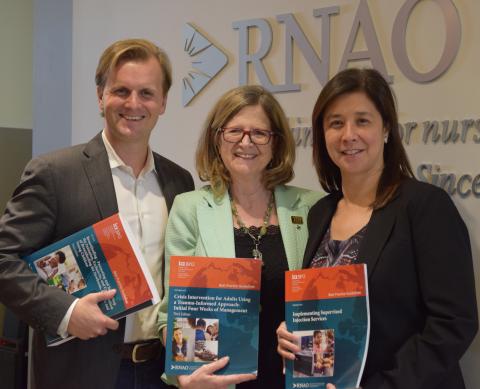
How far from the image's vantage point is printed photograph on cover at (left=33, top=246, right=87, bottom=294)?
209 cm

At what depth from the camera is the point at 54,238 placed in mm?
2252

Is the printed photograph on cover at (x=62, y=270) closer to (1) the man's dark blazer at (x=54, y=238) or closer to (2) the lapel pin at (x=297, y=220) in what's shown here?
(1) the man's dark blazer at (x=54, y=238)

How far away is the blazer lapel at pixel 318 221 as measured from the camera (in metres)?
2.17

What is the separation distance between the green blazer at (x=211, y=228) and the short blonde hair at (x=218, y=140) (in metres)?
0.07

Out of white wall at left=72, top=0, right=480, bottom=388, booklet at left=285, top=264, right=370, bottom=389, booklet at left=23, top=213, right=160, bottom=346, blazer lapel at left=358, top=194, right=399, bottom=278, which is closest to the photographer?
booklet at left=285, top=264, right=370, bottom=389

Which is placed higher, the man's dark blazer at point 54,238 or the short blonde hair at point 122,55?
the short blonde hair at point 122,55

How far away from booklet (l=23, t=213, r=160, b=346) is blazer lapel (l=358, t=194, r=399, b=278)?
72cm

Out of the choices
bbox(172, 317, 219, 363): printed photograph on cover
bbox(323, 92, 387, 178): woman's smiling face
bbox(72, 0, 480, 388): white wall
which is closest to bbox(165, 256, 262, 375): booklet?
bbox(172, 317, 219, 363): printed photograph on cover

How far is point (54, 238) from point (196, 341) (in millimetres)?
717

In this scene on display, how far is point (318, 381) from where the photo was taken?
1812 mm

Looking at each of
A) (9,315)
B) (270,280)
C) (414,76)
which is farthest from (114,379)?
(9,315)

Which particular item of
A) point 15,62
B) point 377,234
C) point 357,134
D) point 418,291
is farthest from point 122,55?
point 15,62

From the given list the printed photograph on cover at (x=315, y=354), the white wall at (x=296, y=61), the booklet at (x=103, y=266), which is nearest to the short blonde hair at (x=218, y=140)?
the booklet at (x=103, y=266)

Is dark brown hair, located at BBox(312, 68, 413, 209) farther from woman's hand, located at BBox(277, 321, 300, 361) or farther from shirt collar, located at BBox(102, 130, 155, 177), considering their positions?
shirt collar, located at BBox(102, 130, 155, 177)
